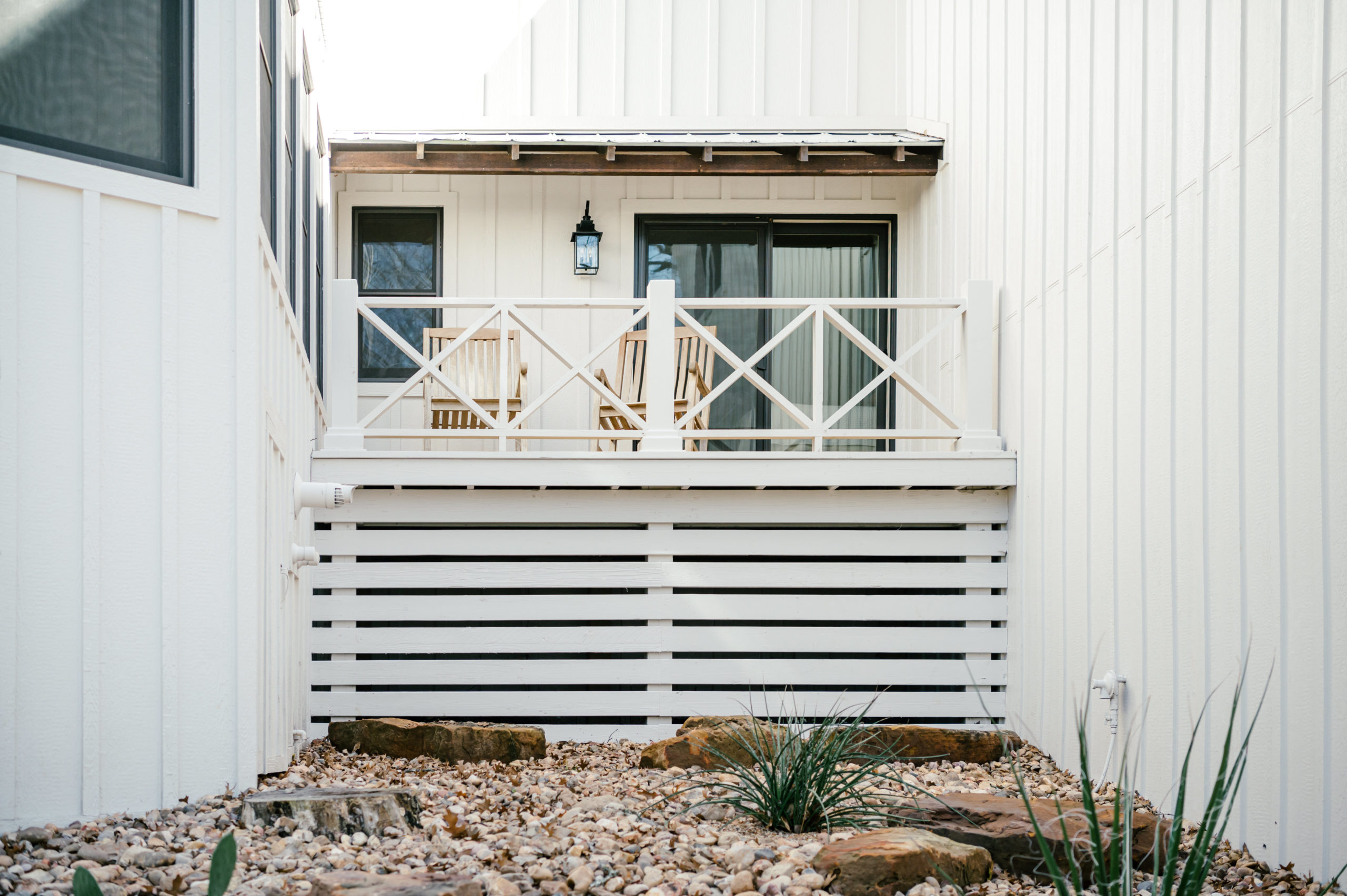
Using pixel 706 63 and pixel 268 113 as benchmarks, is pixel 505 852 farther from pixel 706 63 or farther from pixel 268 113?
pixel 706 63

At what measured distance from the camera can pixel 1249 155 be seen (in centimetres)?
336

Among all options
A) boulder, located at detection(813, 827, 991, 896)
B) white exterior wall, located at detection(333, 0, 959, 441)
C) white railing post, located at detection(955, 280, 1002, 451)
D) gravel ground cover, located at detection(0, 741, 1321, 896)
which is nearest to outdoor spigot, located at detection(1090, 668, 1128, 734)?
gravel ground cover, located at detection(0, 741, 1321, 896)

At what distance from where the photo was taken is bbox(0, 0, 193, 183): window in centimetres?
315

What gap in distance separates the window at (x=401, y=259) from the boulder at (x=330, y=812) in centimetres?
473

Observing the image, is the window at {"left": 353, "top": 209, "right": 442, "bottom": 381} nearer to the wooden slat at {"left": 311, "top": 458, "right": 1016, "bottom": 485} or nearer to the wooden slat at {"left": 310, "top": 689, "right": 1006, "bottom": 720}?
the wooden slat at {"left": 311, "top": 458, "right": 1016, "bottom": 485}

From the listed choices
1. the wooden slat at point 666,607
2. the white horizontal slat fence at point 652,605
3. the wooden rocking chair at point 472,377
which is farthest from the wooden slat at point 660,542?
the wooden rocking chair at point 472,377

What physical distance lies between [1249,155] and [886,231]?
4.47m

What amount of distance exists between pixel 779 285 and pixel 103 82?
502 cm

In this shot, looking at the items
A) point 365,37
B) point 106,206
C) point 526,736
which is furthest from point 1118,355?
point 365,37

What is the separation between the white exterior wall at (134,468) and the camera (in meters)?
3.18

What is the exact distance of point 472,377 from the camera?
711cm

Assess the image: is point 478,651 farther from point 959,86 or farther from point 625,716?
point 959,86

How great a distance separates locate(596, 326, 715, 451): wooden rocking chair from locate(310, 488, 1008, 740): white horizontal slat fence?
100 cm

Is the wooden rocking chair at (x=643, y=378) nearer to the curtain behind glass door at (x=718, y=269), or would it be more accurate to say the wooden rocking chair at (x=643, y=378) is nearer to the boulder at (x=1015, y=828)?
the curtain behind glass door at (x=718, y=269)
